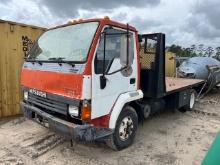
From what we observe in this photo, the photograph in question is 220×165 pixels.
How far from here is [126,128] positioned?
5070mm

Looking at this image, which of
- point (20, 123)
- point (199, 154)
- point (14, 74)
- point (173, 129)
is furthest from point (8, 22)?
point (199, 154)

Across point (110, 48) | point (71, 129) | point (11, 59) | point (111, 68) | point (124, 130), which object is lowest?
point (124, 130)

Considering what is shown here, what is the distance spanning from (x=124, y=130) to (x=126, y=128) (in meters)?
0.06

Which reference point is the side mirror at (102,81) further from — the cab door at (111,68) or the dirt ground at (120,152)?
the dirt ground at (120,152)

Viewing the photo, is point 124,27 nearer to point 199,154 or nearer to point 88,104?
point 88,104

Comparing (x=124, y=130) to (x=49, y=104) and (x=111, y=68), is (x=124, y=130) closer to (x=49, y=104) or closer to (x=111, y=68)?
(x=111, y=68)

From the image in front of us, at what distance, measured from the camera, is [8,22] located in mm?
6902

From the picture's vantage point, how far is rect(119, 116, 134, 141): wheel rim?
495 centimetres

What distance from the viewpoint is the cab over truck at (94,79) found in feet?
13.6

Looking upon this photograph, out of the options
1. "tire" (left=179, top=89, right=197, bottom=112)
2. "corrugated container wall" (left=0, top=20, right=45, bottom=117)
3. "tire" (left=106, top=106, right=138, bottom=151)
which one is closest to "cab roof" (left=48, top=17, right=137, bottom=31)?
"tire" (left=106, top=106, right=138, bottom=151)

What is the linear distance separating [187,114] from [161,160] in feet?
11.2

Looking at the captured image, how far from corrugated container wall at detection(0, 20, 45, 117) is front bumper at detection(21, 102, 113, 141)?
2.61 m

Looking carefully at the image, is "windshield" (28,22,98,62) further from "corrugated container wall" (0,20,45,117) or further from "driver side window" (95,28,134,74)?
"corrugated container wall" (0,20,45,117)

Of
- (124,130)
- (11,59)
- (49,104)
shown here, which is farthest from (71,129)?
(11,59)
